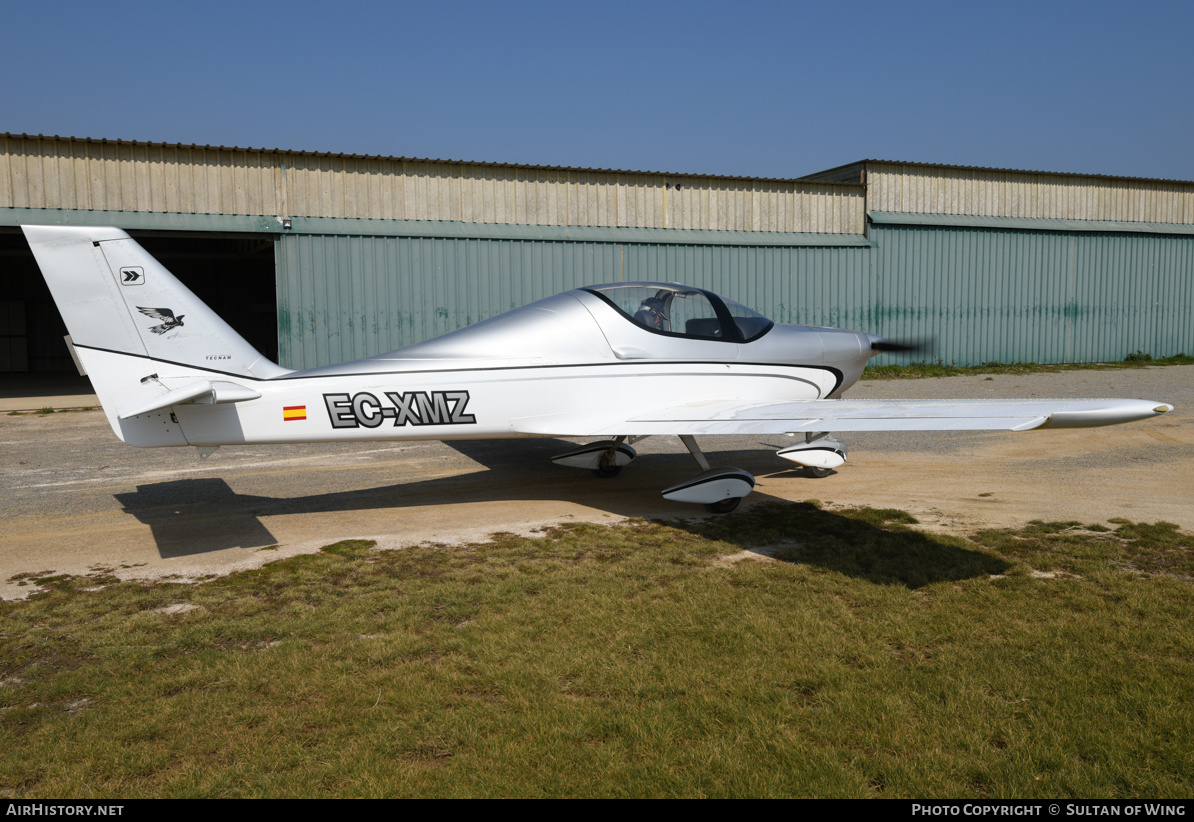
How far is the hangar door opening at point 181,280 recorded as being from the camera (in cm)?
2752

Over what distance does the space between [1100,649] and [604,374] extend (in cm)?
476

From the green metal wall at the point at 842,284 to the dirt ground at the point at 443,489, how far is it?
5.98 meters

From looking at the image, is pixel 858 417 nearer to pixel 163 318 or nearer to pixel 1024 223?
pixel 163 318

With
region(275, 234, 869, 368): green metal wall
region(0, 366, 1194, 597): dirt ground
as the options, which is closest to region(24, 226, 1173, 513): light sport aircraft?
region(0, 366, 1194, 597): dirt ground

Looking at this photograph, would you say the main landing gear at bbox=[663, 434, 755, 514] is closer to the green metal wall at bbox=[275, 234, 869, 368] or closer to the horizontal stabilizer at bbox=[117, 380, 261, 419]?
the horizontal stabilizer at bbox=[117, 380, 261, 419]

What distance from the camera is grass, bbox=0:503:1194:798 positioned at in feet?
10.6

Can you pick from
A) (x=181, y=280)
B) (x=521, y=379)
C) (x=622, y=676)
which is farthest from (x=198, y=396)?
(x=181, y=280)

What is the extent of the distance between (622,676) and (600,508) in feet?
12.8

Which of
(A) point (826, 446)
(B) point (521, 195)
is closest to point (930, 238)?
(B) point (521, 195)

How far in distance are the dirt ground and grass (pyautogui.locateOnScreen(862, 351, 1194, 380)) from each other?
8748 mm

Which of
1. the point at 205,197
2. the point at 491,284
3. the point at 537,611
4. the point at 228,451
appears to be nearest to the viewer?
the point at 537,611

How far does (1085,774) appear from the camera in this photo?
3.16 m
